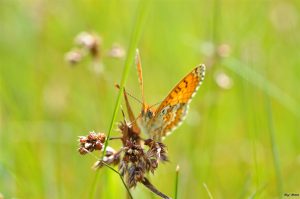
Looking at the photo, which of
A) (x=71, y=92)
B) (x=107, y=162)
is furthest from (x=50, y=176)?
(x=71, y=92)

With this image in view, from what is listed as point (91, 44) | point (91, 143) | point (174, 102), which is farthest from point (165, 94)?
point (91, 143)

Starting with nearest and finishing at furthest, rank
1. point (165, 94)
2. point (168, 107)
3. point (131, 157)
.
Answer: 1. point (131, 157)
2. point (168, 107)
3. point (165, 94)

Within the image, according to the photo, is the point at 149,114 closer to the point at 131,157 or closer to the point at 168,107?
the point at 168,107

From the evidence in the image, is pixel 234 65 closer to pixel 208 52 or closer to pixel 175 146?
pixel 208 52

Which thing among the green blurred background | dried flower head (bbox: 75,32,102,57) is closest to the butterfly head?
the green blurred background

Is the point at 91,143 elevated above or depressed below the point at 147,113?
below

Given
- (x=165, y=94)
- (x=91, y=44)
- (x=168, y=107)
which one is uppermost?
(x=165, y=94)
